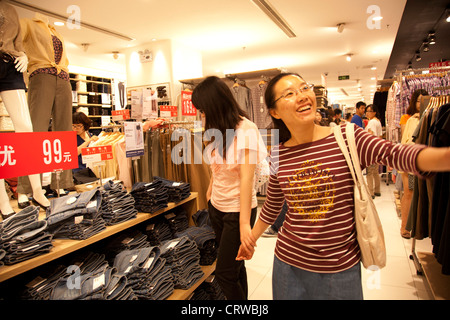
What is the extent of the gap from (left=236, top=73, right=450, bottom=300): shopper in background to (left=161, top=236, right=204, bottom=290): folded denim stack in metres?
0.93

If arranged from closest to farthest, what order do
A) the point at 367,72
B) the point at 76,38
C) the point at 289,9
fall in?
the point at 289,9
the point at 76,38
the point at 367,72

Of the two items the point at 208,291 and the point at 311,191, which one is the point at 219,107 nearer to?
the point at 311,191

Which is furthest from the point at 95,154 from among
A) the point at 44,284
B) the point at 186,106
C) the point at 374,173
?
the point at 374,173

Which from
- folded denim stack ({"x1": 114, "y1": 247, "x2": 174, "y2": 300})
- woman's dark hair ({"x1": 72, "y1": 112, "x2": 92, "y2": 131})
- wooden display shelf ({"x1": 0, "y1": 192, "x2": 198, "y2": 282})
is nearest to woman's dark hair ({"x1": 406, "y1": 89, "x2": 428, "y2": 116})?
wooden display shelf ({"x1": 0, "y1": 192, "x2": 198, "y2": 282})

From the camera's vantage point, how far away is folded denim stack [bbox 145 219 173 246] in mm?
2250

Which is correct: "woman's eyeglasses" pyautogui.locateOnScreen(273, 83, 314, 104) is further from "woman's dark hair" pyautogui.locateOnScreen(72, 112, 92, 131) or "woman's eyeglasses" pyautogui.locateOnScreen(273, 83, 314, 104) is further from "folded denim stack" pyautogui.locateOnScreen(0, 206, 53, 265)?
"woman's dark hair" pyautogui.locateOnScreen(72, 112, 92, 131)

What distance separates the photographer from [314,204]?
1120 mm

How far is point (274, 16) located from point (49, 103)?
4.38 meters

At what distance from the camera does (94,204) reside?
5.58 feet

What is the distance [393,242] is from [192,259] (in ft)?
8.80

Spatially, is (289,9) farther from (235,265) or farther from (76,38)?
(235,265)

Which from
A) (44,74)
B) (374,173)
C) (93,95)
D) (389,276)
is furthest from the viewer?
(93,95)

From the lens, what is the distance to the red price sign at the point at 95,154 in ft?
6.35
